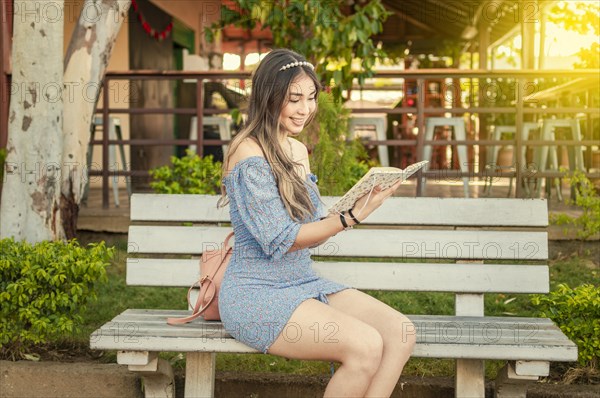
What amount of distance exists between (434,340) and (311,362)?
40.3 inches

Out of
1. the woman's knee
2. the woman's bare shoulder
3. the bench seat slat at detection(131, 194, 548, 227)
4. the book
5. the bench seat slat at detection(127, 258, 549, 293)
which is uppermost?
the woman's bare shoulder

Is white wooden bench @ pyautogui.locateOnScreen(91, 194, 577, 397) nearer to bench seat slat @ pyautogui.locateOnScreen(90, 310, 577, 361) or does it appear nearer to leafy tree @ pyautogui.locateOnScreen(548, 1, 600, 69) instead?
bench seat slat @ pyautogui.locateOnScreen(90, 310, 577, 361)

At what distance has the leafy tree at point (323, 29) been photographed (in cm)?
616

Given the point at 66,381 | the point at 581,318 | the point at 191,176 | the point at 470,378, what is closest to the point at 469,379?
the point at 470,378

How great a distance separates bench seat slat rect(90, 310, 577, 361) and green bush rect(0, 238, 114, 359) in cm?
63

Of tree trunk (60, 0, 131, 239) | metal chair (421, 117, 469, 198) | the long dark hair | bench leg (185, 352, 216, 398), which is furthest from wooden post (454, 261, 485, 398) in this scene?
metal chair (421, 117, 469, 198)

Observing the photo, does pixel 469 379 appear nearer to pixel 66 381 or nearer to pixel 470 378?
pixel 470 378

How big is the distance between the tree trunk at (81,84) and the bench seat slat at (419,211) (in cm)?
158

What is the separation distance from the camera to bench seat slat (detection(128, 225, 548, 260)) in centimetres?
364

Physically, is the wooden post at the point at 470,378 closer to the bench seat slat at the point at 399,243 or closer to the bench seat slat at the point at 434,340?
the bench seat slat at the point at 434,340

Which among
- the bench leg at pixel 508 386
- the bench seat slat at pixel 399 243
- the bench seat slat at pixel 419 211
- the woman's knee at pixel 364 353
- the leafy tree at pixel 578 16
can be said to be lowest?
the bench leg at pixel 508 386

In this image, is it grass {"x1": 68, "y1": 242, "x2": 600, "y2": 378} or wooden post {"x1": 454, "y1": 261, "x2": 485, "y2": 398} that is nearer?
wooden post {"x1": 454, "y1": 261, "x2": 485, "y2": 398}

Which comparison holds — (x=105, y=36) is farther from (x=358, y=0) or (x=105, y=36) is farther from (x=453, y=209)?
(x=358, y=0)

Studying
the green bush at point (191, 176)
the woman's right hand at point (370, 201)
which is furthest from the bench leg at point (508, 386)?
the green bush at point (191, 176)
